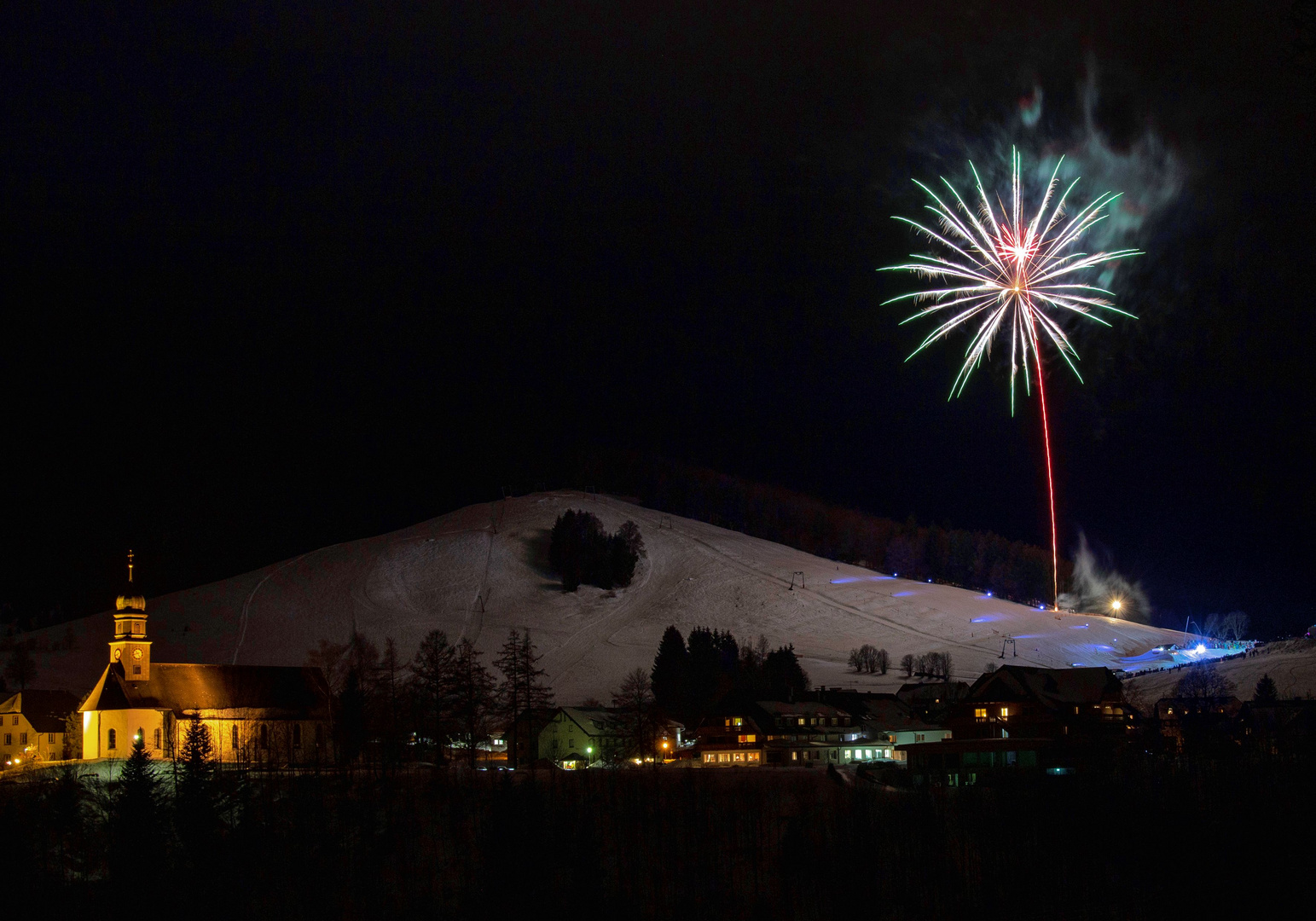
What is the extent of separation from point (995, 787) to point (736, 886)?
12546 millimetres

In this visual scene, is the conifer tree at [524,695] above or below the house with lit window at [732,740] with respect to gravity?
above

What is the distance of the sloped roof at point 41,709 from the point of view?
7744 centimetres

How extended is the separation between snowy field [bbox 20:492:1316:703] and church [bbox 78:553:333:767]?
2251 cm

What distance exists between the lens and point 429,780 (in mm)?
50781

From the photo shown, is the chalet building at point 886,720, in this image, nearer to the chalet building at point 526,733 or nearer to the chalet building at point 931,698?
the chalet building at point 931,698

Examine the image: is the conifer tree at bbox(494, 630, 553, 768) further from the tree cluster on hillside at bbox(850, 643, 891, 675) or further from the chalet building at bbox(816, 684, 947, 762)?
the tree cluster on hillside at bbox(850, 643, 891, 675)

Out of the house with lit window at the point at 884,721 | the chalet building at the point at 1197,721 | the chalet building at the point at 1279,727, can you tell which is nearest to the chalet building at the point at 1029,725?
the chalet building at the point at 1197,721

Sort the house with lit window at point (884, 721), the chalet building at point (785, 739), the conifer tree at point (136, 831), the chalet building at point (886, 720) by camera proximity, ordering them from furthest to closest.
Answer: the chalet building at point (886, 720) < the house with lit window at point (884, 721) < the chalet building at point (785, 739) < the conifer tree at point (136, 831)

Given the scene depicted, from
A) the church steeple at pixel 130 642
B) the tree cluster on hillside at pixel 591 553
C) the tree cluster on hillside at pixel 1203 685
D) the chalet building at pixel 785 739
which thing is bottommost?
the chalet building at pixel 785 739

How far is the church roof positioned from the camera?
2813 inches

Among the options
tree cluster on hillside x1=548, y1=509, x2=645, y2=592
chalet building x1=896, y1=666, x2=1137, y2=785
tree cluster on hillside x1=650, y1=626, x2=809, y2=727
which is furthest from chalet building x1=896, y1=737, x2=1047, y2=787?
tree cluster on hillside x1=548, y1=509, x2=645, y2=592

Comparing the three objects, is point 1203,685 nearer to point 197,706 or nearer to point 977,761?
point 977,761

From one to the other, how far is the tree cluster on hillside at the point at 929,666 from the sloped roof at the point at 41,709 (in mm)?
63409

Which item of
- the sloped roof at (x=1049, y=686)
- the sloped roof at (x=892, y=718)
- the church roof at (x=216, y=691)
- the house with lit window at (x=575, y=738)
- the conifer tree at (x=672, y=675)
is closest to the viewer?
the sloped roof at (x=1049, y=686)
